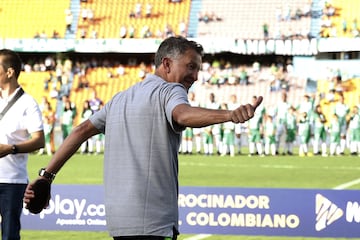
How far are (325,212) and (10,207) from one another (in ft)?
19.0

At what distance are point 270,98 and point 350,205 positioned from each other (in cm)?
3277

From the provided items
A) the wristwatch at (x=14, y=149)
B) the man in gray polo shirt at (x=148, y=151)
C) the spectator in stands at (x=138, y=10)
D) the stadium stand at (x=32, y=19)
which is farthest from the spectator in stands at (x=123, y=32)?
the man in gray polo shirt at (x=148, y=151)

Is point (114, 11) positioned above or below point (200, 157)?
above

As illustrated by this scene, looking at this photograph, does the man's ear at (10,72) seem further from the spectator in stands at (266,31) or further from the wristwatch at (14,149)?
the spectator in stands at (266,31)

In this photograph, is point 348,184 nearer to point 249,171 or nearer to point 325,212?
point 249,171

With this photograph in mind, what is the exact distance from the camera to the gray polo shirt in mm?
4527

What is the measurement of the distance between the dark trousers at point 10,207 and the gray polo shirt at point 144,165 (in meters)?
2.57

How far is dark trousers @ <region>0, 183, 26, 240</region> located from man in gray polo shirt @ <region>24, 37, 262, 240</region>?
2.53m

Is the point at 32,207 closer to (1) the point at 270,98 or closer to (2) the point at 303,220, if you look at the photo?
(2) the point at 303,220

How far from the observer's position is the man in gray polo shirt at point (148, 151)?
178 inches

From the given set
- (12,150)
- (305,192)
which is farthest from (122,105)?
(305,192)

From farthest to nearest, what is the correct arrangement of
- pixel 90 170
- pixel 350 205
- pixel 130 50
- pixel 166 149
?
pixel 130 50
pixel 90 170
pixel 350 205
pixel 166 149

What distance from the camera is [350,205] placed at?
38.6 ft

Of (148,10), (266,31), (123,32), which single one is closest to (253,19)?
(266,31)
